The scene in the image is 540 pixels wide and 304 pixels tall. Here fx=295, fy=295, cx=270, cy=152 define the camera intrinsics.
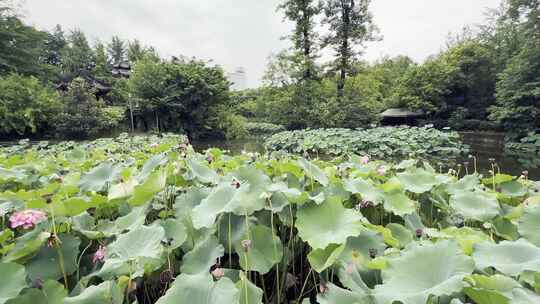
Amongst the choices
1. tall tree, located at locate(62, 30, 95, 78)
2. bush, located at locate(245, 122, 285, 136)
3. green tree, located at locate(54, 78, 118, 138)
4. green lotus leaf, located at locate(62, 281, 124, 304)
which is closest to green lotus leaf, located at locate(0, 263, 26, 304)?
green lotus leaf, located at locate(62, 281, 124, 304)

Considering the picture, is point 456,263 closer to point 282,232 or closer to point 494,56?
point 282,232

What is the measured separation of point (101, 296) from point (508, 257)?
2.35 feet

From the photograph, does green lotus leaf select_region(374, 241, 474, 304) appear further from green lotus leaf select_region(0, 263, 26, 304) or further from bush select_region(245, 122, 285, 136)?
bush select_region(245, 122, 285, 136)

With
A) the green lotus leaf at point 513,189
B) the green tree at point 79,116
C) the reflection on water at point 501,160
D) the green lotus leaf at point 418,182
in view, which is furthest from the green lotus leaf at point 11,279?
the green tree at point 79,116

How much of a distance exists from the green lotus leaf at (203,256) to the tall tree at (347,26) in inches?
513

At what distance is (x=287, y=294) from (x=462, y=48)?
20.3 metres

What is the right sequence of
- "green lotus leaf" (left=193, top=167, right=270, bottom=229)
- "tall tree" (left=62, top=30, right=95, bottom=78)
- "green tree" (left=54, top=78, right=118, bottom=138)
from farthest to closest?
"tall tree" (left=62, top=30, right=95, bottom=78), "green tree" (left=54, top=78, right=118, bottom=138), "green lotus leaf" (left=193, top=167, right=270, bottom=229)

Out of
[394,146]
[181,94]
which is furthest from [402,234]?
[181,94]

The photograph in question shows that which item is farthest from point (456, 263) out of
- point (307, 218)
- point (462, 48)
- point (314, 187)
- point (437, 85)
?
point (462, 48)

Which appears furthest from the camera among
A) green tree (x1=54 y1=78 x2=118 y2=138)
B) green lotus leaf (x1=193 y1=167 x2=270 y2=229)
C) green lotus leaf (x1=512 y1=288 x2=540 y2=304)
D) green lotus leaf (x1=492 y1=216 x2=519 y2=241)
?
green tree (x1=54 y1=78 x2=118 y2=138)

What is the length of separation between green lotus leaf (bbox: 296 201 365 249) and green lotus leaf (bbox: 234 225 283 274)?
66mm

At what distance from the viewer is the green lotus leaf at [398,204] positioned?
2.70 feet

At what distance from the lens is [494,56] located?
1616cm

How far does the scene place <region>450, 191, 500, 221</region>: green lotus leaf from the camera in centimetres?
84
